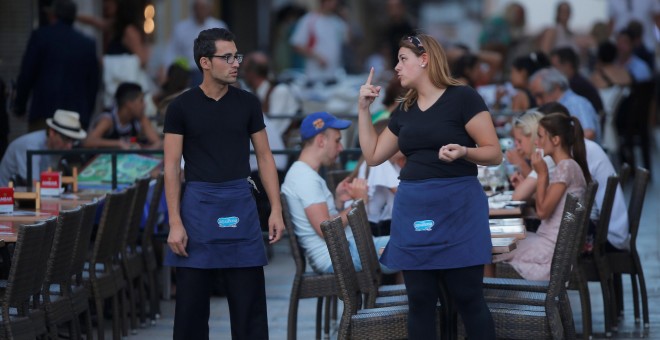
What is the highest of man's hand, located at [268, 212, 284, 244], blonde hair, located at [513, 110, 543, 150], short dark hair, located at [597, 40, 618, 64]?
short dark hair, located at [597, 40, 618, 64]

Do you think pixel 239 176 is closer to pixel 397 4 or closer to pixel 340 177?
pixel 340 177

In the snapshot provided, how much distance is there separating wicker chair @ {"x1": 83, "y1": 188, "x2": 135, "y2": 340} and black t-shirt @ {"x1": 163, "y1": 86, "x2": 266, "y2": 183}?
1675 mm

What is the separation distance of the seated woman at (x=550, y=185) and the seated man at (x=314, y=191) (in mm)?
844

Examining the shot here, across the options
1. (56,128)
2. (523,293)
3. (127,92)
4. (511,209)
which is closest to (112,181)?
(56,128)

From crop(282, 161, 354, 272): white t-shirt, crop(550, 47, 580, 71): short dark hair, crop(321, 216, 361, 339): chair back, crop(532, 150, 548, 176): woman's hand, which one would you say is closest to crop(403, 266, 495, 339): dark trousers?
crop(321, 216, 361, 339): chair back

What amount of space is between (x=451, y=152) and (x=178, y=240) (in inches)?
57.1

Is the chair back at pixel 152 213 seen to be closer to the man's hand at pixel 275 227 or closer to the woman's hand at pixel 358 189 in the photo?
the woman's hand at pixel 358 189

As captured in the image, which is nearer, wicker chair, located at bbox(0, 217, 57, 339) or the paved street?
wicker chair, located at bbox(0, 217, 57, 339)

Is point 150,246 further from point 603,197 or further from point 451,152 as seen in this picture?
point 451,152

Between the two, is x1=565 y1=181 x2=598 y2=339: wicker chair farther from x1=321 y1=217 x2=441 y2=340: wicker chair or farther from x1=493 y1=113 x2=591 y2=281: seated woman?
x1=321 y1=217 x2=441 y2=340: wicker chair

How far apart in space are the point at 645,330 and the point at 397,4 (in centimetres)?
1238

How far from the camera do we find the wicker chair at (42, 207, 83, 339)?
7.46 m

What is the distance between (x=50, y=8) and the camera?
13.8 metres

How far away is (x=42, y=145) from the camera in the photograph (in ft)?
36.9
